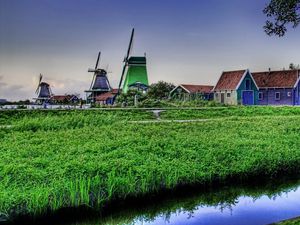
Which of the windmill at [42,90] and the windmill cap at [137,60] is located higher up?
the windmill cap at [137,60]

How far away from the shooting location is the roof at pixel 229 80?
46.7m

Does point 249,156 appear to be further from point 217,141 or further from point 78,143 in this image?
point 78,143

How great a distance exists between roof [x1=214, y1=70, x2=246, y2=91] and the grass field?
3051cm

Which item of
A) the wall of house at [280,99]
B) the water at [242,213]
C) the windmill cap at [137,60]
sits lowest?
the water at [242,213]

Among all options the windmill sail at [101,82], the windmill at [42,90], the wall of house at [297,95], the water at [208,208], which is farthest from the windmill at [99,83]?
the water at [208,208]

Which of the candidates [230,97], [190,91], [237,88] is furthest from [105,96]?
[237,88]

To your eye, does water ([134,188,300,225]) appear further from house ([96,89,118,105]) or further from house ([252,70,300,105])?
house ([96,89,118,105])

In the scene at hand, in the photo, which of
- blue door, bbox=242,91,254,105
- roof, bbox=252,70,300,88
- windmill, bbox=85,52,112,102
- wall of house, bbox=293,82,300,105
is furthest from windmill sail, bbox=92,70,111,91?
wall of house, bbox=293,82,300,105

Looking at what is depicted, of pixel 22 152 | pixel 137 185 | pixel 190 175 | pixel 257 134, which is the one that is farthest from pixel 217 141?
pixel 22 152

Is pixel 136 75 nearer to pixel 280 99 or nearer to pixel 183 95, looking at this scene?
pixel 183 95

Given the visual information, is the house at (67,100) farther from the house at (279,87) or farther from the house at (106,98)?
the house at (279,87)

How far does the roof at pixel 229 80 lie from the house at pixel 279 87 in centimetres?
458

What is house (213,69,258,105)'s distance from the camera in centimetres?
4653

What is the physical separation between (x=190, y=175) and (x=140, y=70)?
42.4 m
